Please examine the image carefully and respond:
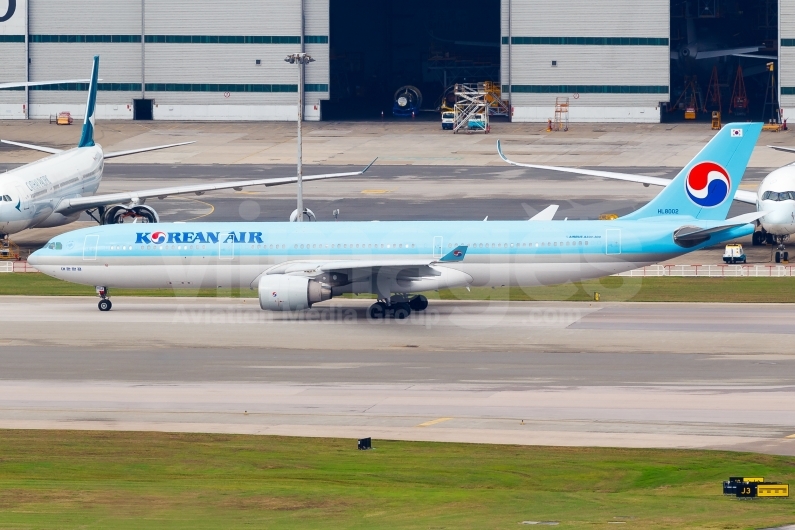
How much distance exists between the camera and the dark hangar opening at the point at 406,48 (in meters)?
140

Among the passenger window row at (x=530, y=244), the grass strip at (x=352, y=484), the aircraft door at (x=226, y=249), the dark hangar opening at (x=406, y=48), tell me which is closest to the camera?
the grass strip at (x=352, y=484)

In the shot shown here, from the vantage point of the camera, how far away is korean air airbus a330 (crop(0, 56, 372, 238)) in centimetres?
6581

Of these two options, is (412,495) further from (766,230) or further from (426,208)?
(426,208)

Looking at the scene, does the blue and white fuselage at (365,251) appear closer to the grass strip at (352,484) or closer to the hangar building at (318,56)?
the grass strip at (352,484)

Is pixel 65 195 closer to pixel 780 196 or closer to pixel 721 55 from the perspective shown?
pixel 780 196

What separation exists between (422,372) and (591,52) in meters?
82.9

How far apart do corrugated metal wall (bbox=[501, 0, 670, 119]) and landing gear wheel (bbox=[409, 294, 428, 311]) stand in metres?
70.4

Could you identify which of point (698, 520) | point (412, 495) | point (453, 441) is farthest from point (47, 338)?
point (698, 520)

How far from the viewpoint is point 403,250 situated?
1994 inches

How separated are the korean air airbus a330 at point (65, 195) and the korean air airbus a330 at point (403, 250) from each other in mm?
14060

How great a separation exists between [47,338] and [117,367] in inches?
230

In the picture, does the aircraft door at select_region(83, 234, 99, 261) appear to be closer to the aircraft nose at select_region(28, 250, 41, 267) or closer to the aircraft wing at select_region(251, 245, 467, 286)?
the aircraft nose at select_region(28, 250, 41, 267)

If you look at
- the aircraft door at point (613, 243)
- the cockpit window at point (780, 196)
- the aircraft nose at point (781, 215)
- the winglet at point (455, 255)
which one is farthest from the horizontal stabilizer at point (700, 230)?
the cockpit window at point (780, 196)

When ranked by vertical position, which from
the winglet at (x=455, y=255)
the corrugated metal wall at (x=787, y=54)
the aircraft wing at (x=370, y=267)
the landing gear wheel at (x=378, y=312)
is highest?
the corrugated metal wall at (x=787, y=54)
